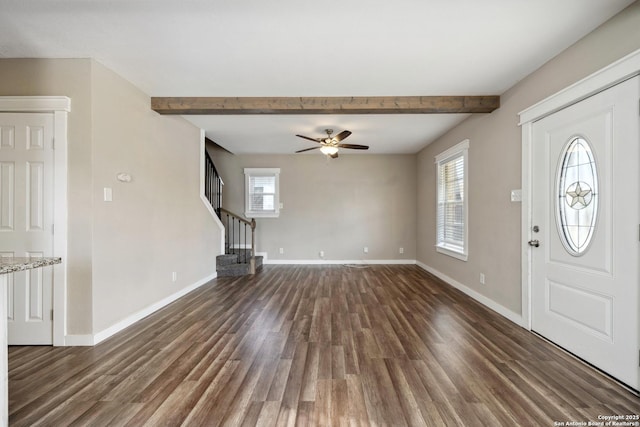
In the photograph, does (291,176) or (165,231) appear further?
(291,176)

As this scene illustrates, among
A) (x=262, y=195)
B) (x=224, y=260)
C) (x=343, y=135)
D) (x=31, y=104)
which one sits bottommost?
Result: (x=224, y=260)

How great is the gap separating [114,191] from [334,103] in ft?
8.95

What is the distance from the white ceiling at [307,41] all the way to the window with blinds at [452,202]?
1479 millimetres

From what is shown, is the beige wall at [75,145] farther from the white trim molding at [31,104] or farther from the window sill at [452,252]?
the window sill at [452,252]

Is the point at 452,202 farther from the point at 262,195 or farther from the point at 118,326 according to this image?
the point at 118,326

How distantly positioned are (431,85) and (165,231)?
3929mm

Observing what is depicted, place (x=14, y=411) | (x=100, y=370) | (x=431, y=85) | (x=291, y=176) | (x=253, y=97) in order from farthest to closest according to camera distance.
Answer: (x=291, y=176), (x=253, y=97), (x=431, y=85), (x=100, y=370), (x=14, y=411)

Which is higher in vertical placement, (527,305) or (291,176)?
(291,176)

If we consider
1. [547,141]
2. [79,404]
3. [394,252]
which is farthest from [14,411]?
[394,252]

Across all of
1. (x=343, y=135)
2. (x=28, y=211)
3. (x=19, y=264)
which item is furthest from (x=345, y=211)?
(x=19, y=264)

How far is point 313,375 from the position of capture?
2.10m

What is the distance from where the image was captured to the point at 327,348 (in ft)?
8.27

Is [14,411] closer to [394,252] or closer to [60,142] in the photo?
[60,142]

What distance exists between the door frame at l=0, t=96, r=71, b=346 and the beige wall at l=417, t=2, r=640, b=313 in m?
4.67
